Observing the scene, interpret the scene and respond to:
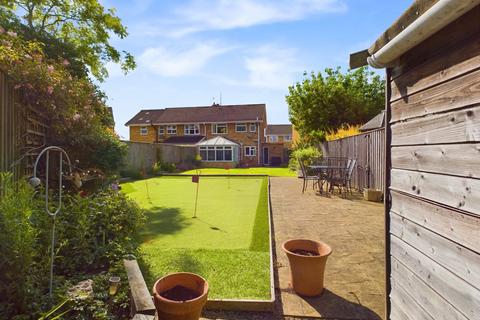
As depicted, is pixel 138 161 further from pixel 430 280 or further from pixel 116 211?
pixel 430 280

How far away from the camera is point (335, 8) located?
5.47 m

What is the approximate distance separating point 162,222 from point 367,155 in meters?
6.64

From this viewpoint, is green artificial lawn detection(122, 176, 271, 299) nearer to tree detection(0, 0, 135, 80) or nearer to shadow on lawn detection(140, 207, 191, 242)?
shadow on lawn detection(140, 207, 191, 242)

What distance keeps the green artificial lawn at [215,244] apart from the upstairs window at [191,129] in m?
24.1

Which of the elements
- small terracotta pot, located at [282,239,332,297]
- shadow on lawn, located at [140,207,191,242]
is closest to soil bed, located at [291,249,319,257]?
small terracotta pot, located at [282,239,332,297]

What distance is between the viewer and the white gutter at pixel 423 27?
1.39m

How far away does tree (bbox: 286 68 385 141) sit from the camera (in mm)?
19922

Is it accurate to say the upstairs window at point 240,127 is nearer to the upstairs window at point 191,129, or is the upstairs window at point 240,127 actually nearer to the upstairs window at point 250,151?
the upstairs window at point 250,151

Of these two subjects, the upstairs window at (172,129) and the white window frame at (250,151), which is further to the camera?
the upstairs window at (172,129)

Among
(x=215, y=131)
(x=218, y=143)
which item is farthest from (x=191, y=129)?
(x=218, y=143)

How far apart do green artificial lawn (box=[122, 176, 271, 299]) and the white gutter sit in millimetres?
2422

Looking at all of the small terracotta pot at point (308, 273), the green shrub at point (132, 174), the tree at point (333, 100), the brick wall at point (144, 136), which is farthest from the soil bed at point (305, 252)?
the brick wall at point (144, 136)

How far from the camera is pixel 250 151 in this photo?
30.6 metres

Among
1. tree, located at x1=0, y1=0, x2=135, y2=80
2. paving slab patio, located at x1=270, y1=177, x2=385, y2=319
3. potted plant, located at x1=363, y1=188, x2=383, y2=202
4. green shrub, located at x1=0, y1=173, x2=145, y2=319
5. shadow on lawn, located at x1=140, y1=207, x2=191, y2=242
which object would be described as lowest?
paving slab patio, located at x1=270, y1=177, x2=385, y2=319
